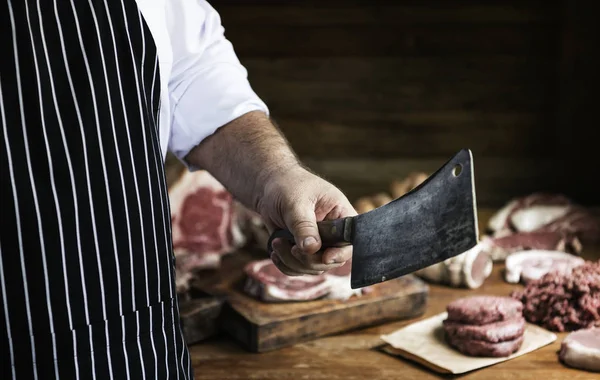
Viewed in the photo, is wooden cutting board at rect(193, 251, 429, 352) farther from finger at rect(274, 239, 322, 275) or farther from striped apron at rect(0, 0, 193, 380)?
striped apron at rect(0, 0, 193, 380)

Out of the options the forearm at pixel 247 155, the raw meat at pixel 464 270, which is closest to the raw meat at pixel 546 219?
the raw meat at pixel 464 270

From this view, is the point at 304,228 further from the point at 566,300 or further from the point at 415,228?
the point at 566,300

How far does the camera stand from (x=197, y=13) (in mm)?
1885

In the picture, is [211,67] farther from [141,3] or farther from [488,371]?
[488,371]

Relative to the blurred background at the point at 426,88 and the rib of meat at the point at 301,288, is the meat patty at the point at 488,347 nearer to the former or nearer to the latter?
the rib of meat at the point at 301,288

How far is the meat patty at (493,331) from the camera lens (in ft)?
6.80

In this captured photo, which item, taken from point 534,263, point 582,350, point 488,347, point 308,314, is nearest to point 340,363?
point 308,314

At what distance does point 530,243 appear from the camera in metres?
3.04

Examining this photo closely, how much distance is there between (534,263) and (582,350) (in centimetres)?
75

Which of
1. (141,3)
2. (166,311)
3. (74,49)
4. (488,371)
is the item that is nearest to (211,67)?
(141,3)

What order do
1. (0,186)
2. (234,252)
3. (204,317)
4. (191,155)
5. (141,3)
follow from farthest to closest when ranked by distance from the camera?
(234,252)
(204,317)
(191,155)
(141,3)
(0,186)

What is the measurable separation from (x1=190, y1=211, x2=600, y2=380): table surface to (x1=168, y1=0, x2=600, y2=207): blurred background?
1761mm

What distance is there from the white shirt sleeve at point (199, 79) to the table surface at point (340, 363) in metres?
0.66

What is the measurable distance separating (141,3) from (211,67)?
28 centimetres
